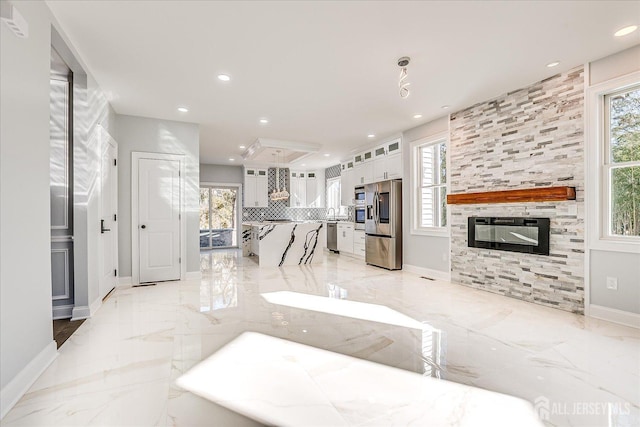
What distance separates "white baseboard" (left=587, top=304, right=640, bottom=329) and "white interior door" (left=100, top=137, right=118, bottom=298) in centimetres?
552

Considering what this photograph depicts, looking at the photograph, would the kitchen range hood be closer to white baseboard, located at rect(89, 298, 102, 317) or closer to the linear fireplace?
the linear fireplace

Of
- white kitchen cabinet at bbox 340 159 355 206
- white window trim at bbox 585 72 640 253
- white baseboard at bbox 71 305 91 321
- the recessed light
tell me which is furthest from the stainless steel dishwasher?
the recessed light

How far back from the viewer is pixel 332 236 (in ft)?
28.1

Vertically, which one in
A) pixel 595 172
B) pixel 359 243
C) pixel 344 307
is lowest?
pixel 344 307

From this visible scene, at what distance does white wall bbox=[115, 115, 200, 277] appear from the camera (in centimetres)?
455

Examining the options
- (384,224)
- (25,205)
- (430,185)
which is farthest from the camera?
(384,224)

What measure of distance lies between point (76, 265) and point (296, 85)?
314 centimetres

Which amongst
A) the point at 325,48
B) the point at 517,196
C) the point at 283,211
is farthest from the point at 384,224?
the point at 283,211

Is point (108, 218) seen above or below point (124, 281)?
above

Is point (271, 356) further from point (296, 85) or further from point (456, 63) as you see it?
point (456, 63)

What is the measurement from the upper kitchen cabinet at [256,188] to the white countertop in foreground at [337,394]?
699 centimetres

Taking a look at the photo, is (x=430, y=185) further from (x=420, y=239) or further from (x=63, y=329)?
(x=63, y=329)

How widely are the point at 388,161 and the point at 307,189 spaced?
4.11 m

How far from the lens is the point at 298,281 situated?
4.80 meters
